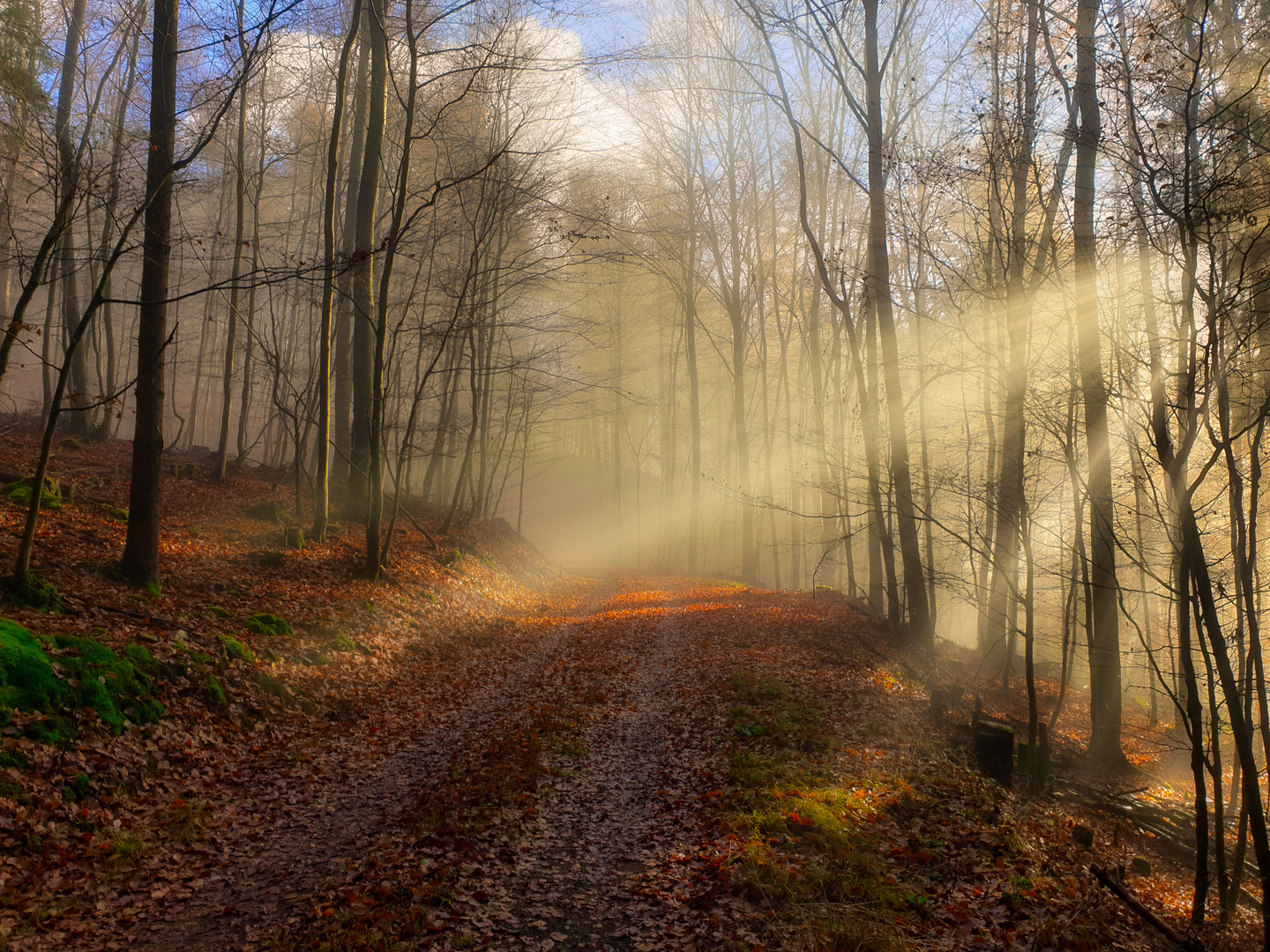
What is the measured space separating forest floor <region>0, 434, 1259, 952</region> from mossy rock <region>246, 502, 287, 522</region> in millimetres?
2565

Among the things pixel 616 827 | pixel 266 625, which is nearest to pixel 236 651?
pixel 266 625

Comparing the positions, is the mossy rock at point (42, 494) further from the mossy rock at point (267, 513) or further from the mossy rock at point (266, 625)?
the mossy rock at point (266, 625)

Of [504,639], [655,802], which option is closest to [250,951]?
[655,802]

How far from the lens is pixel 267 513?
13.7 m

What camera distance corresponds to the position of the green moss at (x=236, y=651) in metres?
7.29

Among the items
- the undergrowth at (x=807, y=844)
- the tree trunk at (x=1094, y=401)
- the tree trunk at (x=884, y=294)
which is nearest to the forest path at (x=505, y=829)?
the undergrowth at (x=807, y=844)

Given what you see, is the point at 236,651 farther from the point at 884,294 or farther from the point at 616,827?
the point at 884,294

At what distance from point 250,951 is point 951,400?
23.5m

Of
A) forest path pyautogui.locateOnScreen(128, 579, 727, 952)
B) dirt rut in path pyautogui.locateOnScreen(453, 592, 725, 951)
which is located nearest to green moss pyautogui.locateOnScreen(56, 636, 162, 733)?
forest path pyautogui.locateOnScreen(128, 579, 727, 952)

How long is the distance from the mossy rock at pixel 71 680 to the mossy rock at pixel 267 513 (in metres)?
7.79

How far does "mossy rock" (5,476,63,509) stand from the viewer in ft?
32.7

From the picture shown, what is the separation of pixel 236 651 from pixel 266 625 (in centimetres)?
107

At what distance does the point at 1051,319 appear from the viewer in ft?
31.9

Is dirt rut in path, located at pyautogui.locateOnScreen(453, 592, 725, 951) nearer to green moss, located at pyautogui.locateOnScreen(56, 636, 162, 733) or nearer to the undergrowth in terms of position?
the undergrowth
